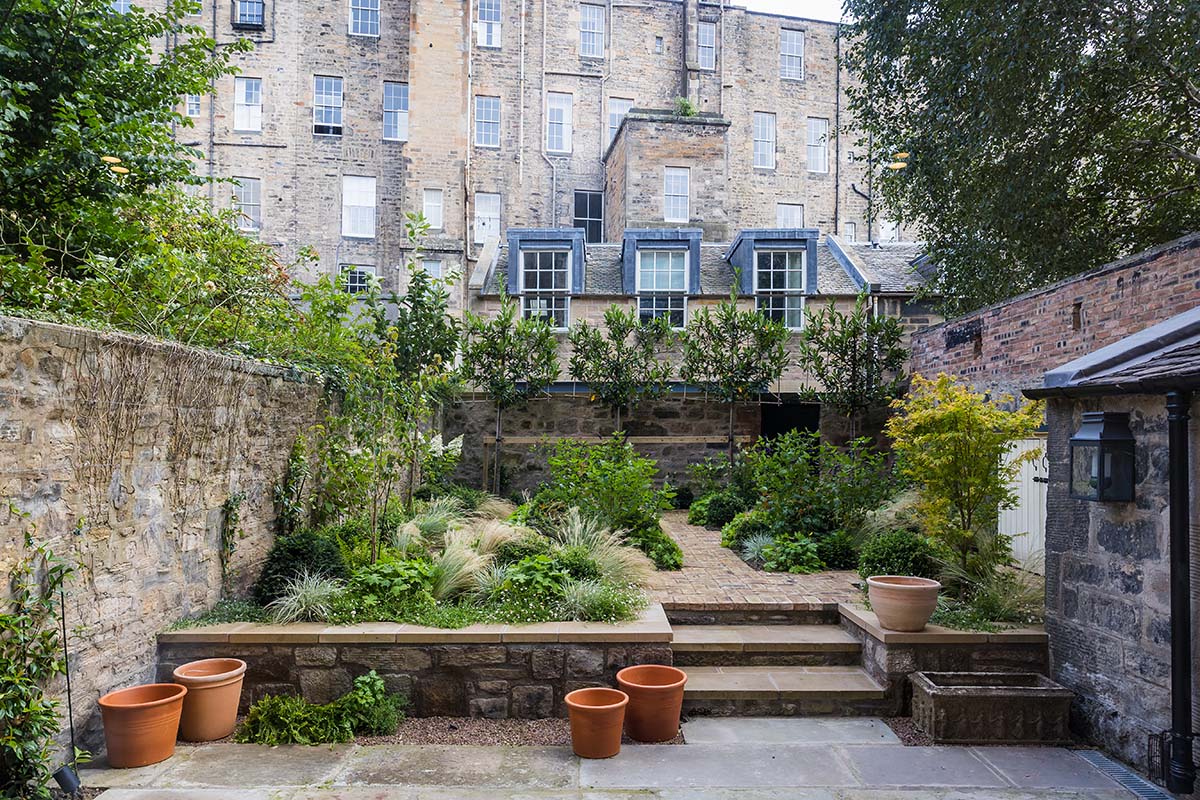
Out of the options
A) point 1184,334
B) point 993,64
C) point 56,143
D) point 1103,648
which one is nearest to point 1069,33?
point 993,64

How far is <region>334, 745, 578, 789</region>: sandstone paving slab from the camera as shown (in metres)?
4.06

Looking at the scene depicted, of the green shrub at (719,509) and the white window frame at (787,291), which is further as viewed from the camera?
the white window frame at (787,291)

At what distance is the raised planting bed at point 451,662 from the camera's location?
4.94 meters

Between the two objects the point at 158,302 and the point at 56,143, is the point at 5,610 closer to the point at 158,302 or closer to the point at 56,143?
the point at 158,302

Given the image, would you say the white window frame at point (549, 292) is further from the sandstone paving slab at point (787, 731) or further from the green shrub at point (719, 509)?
the sandstone paving slab at point (787, 731)

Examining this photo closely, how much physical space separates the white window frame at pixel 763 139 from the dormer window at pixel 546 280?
15.3 m

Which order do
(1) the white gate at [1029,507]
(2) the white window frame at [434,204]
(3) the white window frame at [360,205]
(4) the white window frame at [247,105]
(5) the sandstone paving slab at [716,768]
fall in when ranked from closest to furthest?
1. (5) the sandstone paving slab at [716,768]
2. (1) the white gate at [1029,507]
3. (2) the white window frame at [434,204]
4. (4) the white window frame at [247,105]
5. (3) the white window frame at [360,205]

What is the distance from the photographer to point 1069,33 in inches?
301

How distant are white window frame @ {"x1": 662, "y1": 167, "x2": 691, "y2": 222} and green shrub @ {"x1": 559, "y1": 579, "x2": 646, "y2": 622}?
1879cm

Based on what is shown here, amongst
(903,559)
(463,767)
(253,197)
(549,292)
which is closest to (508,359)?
(549,292)

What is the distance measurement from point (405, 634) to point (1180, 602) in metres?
4.46

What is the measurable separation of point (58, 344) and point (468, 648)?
293 cm

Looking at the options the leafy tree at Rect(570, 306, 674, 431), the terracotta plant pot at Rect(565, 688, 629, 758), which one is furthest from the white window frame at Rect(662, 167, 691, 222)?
the terracotta plant pot at Rect(565, 688, 629, 758)

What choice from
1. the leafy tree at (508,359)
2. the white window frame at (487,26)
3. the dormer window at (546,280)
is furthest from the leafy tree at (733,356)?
the white window frame at (487,26)
